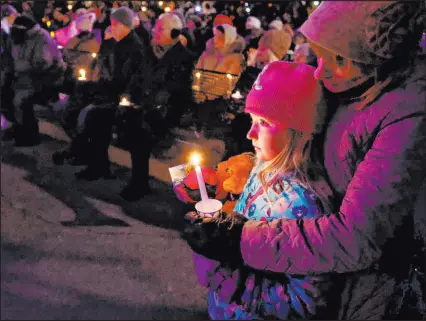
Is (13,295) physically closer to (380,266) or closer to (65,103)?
(380,266)

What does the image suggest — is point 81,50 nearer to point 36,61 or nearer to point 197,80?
point 36,61

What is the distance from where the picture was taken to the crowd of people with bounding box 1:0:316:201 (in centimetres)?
535

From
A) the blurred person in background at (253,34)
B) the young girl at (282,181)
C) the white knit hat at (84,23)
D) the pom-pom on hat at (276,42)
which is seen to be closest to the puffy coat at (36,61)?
the white knit hat at (84,23)

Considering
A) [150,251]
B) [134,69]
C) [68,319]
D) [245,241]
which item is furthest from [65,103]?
[245,241]

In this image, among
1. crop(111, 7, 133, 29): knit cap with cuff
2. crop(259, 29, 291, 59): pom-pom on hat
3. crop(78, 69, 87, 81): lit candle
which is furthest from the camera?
crop(259, 29, 291, 59): pom-pom on hat

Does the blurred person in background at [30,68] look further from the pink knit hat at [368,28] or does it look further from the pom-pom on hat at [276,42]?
the pink knit hat at [368,28]

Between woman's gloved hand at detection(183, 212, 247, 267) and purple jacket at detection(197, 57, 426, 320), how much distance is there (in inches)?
1.3

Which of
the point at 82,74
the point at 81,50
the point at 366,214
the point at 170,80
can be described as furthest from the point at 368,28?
the point at 81,50

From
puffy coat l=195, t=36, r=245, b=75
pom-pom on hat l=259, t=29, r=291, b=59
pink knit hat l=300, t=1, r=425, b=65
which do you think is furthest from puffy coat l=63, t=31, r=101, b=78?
pink knit hat l=300, t=1, r=425, b=65

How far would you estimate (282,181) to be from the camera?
1595 millimetres

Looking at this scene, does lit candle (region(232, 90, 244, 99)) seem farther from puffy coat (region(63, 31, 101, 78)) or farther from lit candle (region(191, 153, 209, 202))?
lit candle (region(191, 153, 209, 202))

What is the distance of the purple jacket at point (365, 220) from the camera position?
1202 millimetres

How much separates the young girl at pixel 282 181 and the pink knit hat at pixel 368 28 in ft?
0.85

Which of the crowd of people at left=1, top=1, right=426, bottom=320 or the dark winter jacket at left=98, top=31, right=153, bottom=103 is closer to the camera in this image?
the crowd of people at left=1, top=1, right=426, bottom=320
